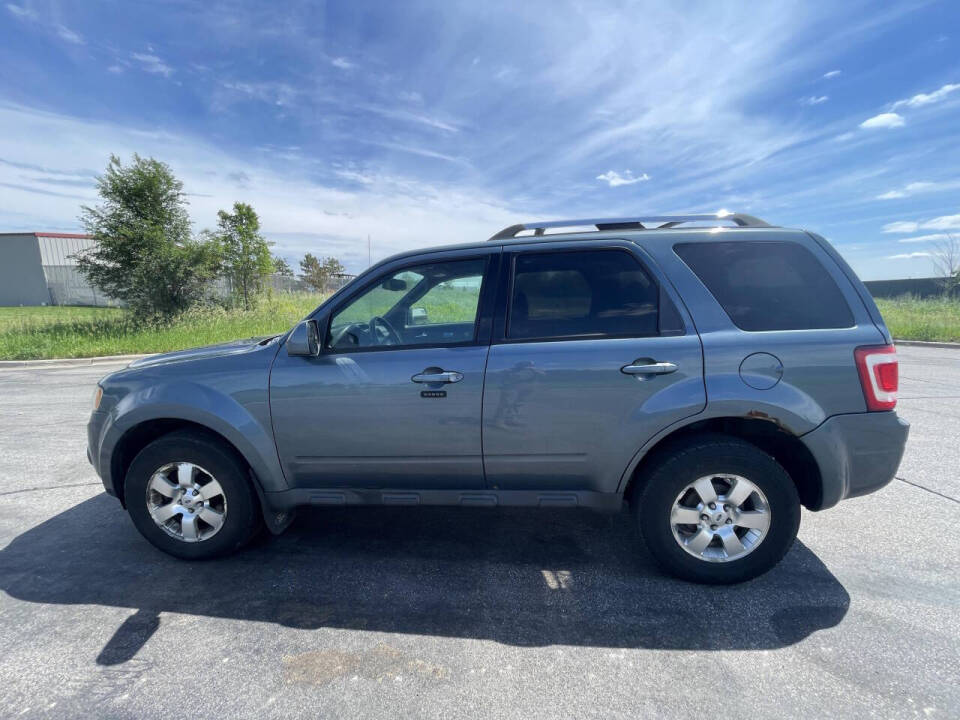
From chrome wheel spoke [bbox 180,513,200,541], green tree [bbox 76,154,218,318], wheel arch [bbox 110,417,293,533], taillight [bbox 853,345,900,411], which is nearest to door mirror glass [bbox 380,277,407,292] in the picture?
wheel arch [bbox 110,417,293,533]

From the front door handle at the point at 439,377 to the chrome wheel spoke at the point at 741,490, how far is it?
5.12 feet

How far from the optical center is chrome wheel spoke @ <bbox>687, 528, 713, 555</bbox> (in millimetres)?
2635

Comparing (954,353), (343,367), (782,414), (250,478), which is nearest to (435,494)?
(343,367)

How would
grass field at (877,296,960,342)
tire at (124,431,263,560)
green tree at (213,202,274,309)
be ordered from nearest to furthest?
tire at (124,431,263,560) → grass field at (877,296,960,342) → green tree at (213,202,274,309)

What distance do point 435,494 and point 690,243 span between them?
202 cm

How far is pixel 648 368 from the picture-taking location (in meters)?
2.56

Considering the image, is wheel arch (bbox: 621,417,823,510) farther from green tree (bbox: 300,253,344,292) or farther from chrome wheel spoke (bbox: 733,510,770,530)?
green tree (bbox: 300,253,344,292)

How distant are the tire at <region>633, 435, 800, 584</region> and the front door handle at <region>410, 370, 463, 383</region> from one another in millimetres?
1171

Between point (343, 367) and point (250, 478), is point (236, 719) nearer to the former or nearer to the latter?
point (250, 478)

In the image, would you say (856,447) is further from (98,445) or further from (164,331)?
(164,331)

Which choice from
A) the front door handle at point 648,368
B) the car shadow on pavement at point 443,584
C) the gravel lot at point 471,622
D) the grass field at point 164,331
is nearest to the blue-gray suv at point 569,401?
the front door handle at point 648,368

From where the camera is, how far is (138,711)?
6.28 feet

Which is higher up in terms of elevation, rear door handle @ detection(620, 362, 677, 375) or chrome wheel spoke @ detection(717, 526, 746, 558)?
rear door handle @ detection(620, 362, 677, 375)

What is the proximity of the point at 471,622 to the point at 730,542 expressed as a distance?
144 cm
